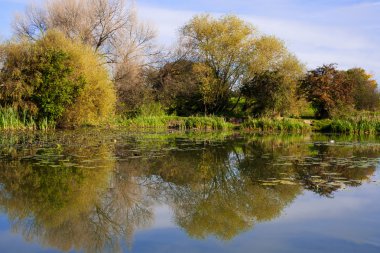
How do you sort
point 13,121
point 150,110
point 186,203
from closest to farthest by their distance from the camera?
point 186,203
point 13,121
point 150,110

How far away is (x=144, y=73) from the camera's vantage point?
3400 centimetres

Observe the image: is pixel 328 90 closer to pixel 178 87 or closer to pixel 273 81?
pixel 273 81

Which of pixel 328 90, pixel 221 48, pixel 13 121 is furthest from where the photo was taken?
pixel 221 48

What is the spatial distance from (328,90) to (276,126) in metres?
5.56

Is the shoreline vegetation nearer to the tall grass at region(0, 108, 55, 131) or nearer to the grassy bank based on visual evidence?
the grassy bank

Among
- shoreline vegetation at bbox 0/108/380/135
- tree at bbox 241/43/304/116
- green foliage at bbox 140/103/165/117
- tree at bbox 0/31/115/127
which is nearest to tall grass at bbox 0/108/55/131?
tree at bbox 0/31/115/127

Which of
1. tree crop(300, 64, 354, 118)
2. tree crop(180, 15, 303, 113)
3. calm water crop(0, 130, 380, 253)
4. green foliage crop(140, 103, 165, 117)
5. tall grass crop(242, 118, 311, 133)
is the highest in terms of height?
tree crop(180, 15, 303, 113)

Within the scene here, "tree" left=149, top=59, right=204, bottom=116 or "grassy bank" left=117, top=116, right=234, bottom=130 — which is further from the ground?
"tree" left=149, top=59, right=204, bottom=116

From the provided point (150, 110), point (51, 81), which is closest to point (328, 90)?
point (150, 110)

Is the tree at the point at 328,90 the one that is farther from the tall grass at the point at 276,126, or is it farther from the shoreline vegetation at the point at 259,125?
the tall grass at the point at 276,126

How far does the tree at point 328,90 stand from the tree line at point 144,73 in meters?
0.07

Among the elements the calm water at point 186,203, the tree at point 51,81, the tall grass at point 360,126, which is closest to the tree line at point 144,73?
the tree at point 51,81

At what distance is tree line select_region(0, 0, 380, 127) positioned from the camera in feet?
71.4

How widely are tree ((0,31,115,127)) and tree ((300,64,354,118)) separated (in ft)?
48.5
